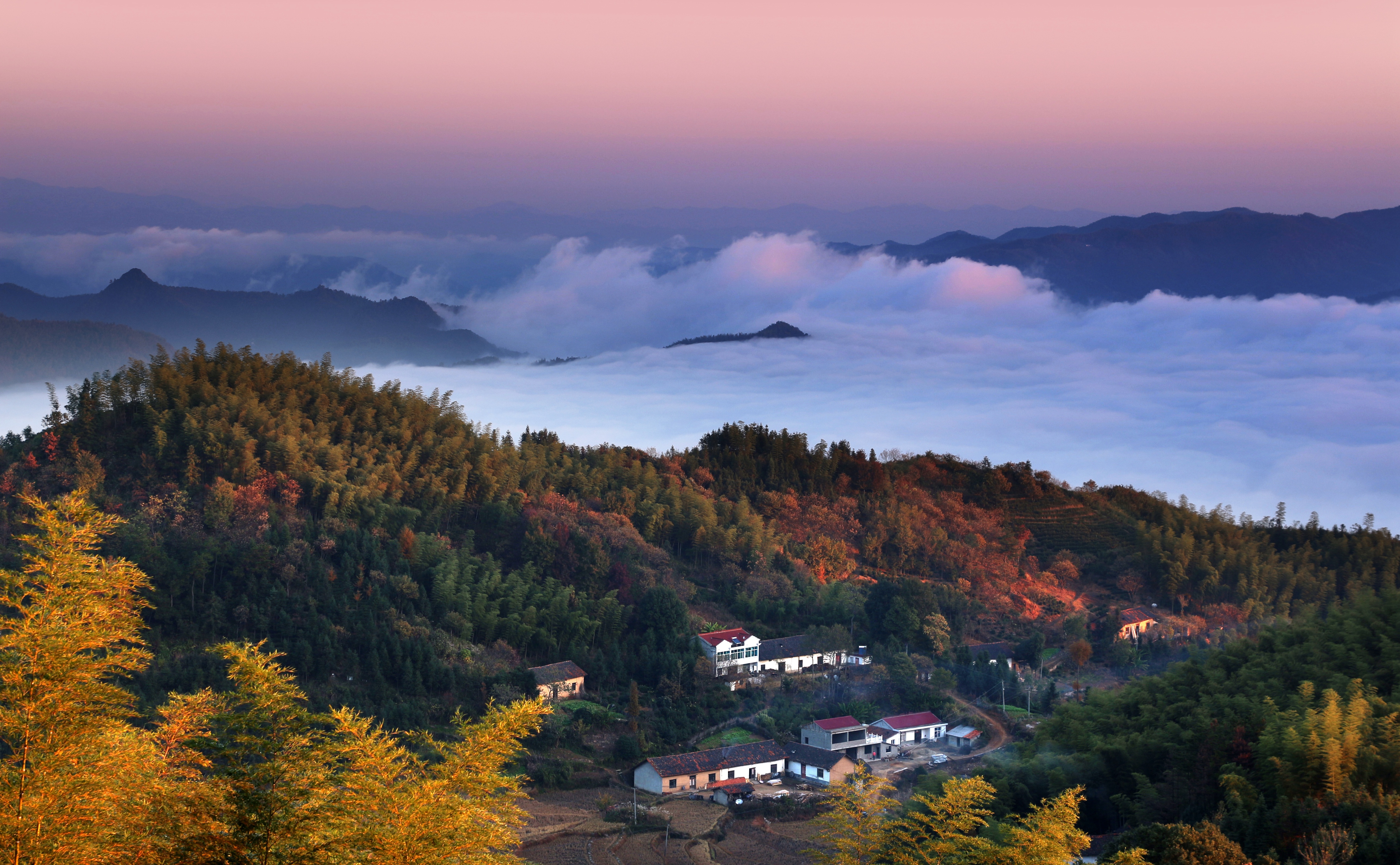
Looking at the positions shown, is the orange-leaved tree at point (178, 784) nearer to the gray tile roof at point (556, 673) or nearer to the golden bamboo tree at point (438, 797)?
the golden bamboo tree at point (438, 797)

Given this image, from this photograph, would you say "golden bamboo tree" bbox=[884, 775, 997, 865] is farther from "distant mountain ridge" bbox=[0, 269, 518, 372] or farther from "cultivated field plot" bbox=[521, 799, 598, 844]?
"distant mountain ridge" bbox=[0, 269, 518, 372]

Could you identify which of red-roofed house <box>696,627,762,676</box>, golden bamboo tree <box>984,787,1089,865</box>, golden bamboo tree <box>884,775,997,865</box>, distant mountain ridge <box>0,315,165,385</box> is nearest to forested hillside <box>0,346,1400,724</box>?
red-roofed house <box>696,627,762,676</box>

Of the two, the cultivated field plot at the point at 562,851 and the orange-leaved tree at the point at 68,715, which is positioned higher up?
the orange-leaved tree at the point at 68,715

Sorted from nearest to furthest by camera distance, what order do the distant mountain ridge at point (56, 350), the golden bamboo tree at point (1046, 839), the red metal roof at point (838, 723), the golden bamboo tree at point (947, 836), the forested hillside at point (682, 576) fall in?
the golden bamboo tree at point (1046, 839)
the golden bamboo tree at point (947, 836)
the forested hillside at point (682, 576)
the red metal roof at point (838, 723)
the distant mountain ridge at point (56, 350)

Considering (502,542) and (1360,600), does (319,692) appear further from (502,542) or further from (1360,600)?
(1360,600)

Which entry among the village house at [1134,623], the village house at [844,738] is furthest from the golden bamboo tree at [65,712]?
the village house at [1134,623]

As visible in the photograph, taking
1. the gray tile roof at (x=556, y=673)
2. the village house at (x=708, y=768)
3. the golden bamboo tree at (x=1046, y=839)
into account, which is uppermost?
the golden bamboo tree at (x=1046, y=839)

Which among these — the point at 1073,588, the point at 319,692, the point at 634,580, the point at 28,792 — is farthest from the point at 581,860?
the point at 1073,588
